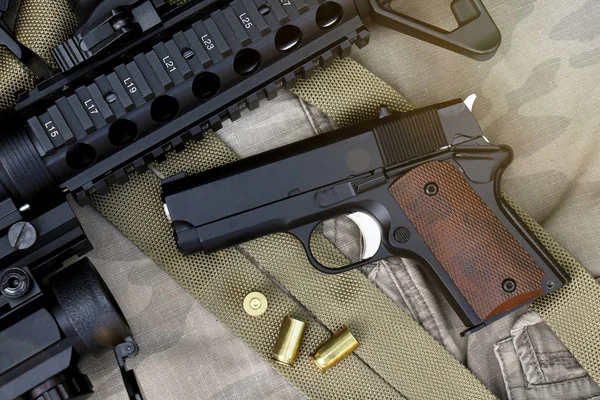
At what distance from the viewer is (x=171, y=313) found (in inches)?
105

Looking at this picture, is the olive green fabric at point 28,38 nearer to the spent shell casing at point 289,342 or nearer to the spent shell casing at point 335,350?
the spent shell casing at point 289,342

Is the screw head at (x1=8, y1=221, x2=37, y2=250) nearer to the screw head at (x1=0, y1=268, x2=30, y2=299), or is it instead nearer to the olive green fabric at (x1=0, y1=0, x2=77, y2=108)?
the screw head at (x1=0, y1=268, x2=30, y2=299)

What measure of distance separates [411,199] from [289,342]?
77 centimetres

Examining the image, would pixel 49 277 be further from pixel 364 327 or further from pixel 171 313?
pixel 364 327

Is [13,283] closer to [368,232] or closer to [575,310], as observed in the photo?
[368,232]

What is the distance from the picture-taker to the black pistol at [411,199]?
94.7 inches

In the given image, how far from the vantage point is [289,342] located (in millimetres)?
2621

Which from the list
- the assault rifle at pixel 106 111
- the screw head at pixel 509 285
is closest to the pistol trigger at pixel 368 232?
the screw head at pixel 509 285

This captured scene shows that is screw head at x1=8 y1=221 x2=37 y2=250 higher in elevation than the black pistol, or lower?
higher

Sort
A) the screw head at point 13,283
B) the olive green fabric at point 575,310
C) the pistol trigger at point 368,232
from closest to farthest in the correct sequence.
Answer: the screw head at point 13,283
the pistol trigger at point 368,232
the olive green fabric at point 575,310

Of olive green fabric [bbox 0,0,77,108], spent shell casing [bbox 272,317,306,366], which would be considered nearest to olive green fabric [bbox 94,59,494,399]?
spent shell casing [bbox 272,317,306,366]

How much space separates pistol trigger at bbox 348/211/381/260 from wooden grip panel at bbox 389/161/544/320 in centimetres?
16

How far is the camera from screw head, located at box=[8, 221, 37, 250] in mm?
2297

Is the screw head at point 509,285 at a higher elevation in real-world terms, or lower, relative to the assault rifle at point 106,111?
lower
